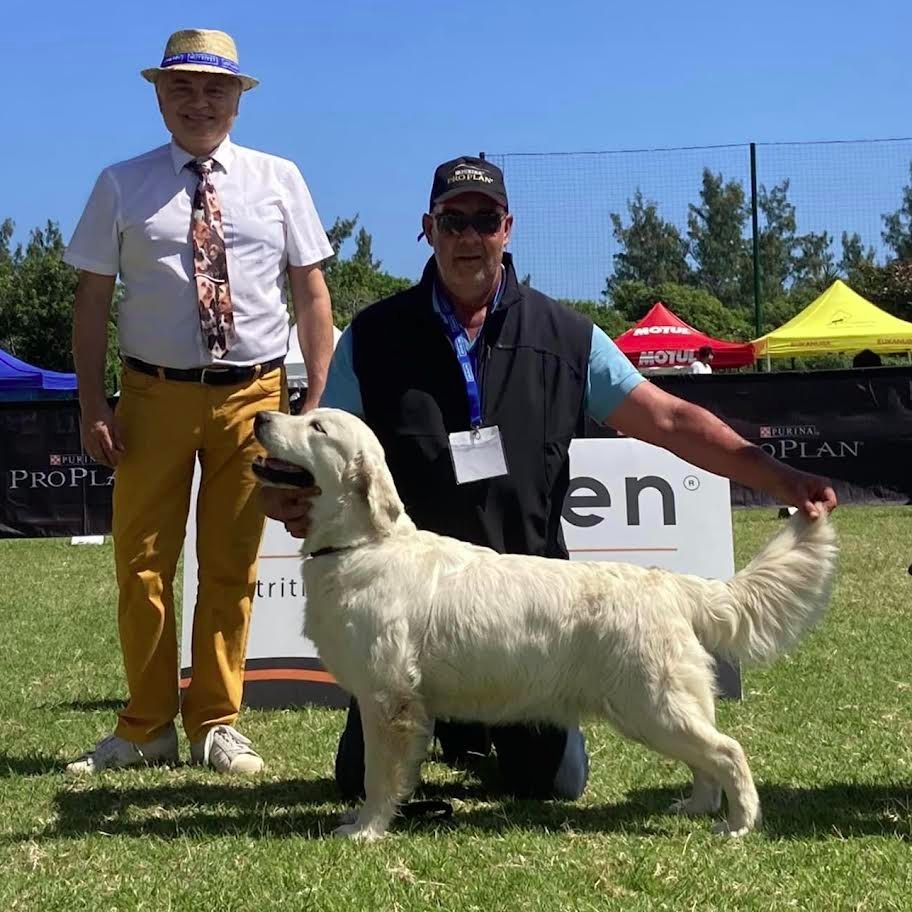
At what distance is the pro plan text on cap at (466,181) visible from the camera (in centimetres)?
418

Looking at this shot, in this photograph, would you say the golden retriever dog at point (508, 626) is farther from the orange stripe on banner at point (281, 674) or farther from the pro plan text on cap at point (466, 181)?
the orange stripe on banner at point (281, 674)

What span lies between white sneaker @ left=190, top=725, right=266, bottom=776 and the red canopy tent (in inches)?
864

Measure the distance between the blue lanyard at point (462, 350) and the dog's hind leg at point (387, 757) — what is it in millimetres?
1108

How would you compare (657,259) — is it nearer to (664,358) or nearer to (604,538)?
(664,358)

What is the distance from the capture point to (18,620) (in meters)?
8.38

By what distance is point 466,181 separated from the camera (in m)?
4.18

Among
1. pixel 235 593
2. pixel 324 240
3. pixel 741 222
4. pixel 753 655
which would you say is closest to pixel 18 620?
pixel 235 593

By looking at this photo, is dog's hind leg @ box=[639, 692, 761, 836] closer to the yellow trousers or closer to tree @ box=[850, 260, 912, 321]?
the yellow trousers

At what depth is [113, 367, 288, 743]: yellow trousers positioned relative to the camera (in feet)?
15.3

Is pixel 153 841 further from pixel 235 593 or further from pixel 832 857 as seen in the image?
pixel 832 857

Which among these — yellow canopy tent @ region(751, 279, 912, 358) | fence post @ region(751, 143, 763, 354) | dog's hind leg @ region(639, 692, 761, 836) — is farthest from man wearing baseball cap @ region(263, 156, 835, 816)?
fence post @ region(751, 143, 763, 354)

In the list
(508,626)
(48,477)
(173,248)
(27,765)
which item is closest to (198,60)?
(173,248)

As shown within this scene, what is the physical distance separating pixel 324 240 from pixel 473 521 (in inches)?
59.1

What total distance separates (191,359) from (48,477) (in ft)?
33.3
